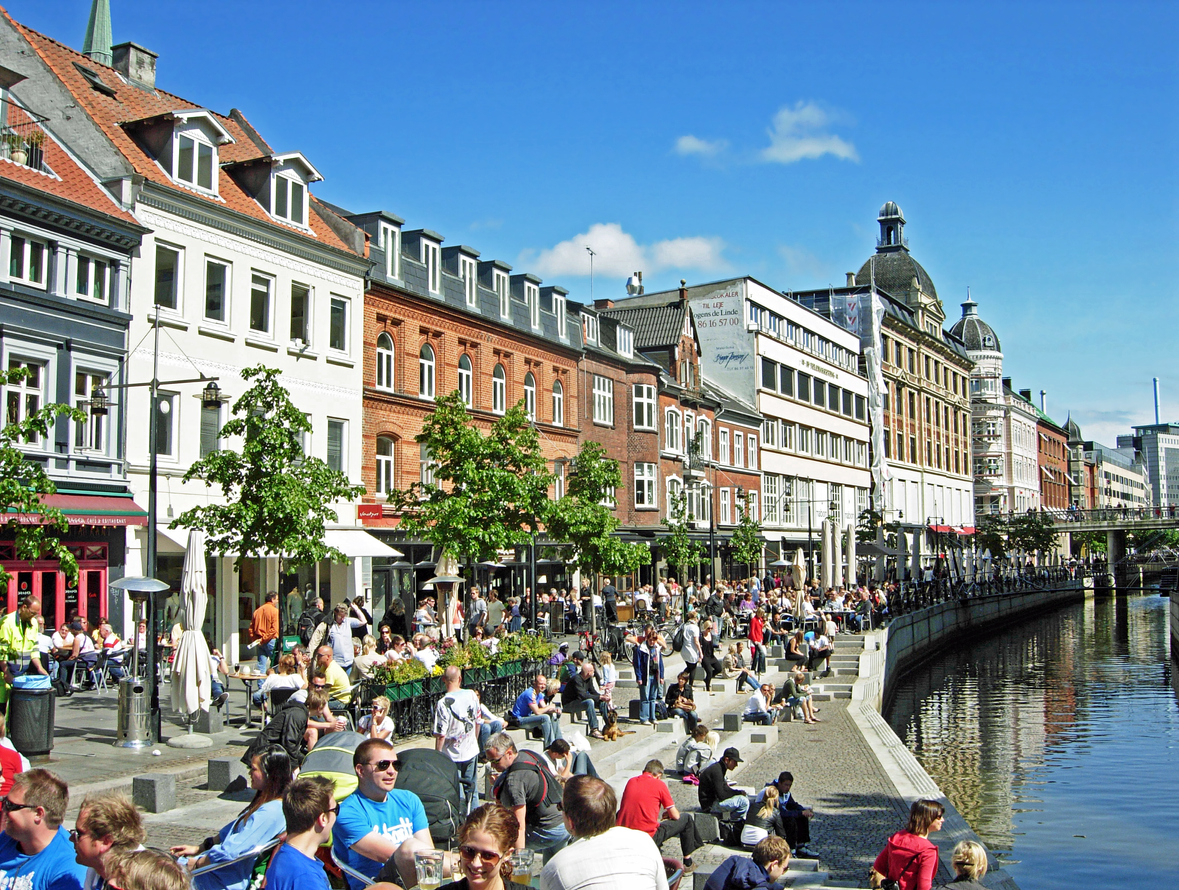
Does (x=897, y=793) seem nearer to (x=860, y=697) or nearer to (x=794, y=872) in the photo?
(x=794, y=872)

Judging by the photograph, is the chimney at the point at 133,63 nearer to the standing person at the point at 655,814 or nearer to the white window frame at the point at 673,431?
the white window frame at the point at 673,431

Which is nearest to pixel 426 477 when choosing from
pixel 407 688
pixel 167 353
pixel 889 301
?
pixel 167 353

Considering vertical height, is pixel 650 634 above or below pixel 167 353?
below

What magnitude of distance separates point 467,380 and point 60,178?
1443 cm

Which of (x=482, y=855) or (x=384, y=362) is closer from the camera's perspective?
(x=482, y=855)

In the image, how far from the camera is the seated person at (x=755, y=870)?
8547 millimetres

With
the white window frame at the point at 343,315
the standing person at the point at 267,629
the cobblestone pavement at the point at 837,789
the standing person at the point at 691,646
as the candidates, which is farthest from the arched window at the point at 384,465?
the cobblestone pavement at the point at 837,789

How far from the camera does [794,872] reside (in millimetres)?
11203

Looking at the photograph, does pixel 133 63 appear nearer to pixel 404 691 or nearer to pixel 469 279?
pixel 469 279

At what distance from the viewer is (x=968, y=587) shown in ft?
217

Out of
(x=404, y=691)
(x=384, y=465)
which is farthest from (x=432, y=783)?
(x=384, y=465)

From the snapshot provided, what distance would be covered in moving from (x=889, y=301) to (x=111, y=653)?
7467 centimetres

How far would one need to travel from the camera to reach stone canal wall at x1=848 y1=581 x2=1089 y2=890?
534 inches

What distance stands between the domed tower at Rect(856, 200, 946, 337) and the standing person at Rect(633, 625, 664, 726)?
75.6 metres
